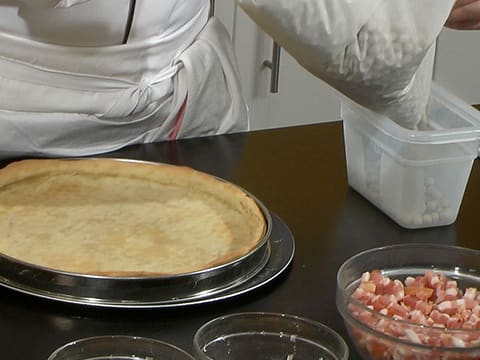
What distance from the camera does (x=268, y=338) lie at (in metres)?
0.78

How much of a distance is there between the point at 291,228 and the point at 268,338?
22 centimetres

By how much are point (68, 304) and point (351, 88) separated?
1.02ft

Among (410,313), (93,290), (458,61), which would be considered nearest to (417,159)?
(410,313)

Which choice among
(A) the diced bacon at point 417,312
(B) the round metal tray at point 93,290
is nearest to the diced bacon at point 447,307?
(A) the diced bacon at point 417,312

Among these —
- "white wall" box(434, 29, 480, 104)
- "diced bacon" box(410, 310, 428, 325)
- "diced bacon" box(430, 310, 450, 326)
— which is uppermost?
"diced bacon" box(410, 310, 428, 325)

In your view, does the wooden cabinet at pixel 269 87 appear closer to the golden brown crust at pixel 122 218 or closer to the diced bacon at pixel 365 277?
the golden brown crust at pixel 122 218

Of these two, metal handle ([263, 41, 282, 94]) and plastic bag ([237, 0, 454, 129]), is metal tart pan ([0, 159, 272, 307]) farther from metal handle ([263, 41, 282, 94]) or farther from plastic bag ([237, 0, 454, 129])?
metal handle ([263, 41, 282, 94])

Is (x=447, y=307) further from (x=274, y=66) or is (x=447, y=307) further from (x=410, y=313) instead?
(x=274, y=66)

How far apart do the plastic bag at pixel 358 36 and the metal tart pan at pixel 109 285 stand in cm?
19

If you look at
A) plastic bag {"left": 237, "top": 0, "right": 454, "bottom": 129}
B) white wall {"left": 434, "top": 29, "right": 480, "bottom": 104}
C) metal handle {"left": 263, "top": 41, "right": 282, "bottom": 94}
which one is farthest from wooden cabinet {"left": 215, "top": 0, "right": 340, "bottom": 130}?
plastic bag {"left": 237, "top": 0, "right": 454, "bottom": 129}

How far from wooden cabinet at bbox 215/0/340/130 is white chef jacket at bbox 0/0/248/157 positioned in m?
0.74

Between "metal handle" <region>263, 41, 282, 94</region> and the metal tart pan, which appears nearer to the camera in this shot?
the metal tart pan

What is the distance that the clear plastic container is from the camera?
0.97 meters

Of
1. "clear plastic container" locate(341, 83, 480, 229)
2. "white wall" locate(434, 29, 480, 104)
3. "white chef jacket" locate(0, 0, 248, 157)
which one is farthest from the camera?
"white wall" locate(434, 29, 480, 104)
